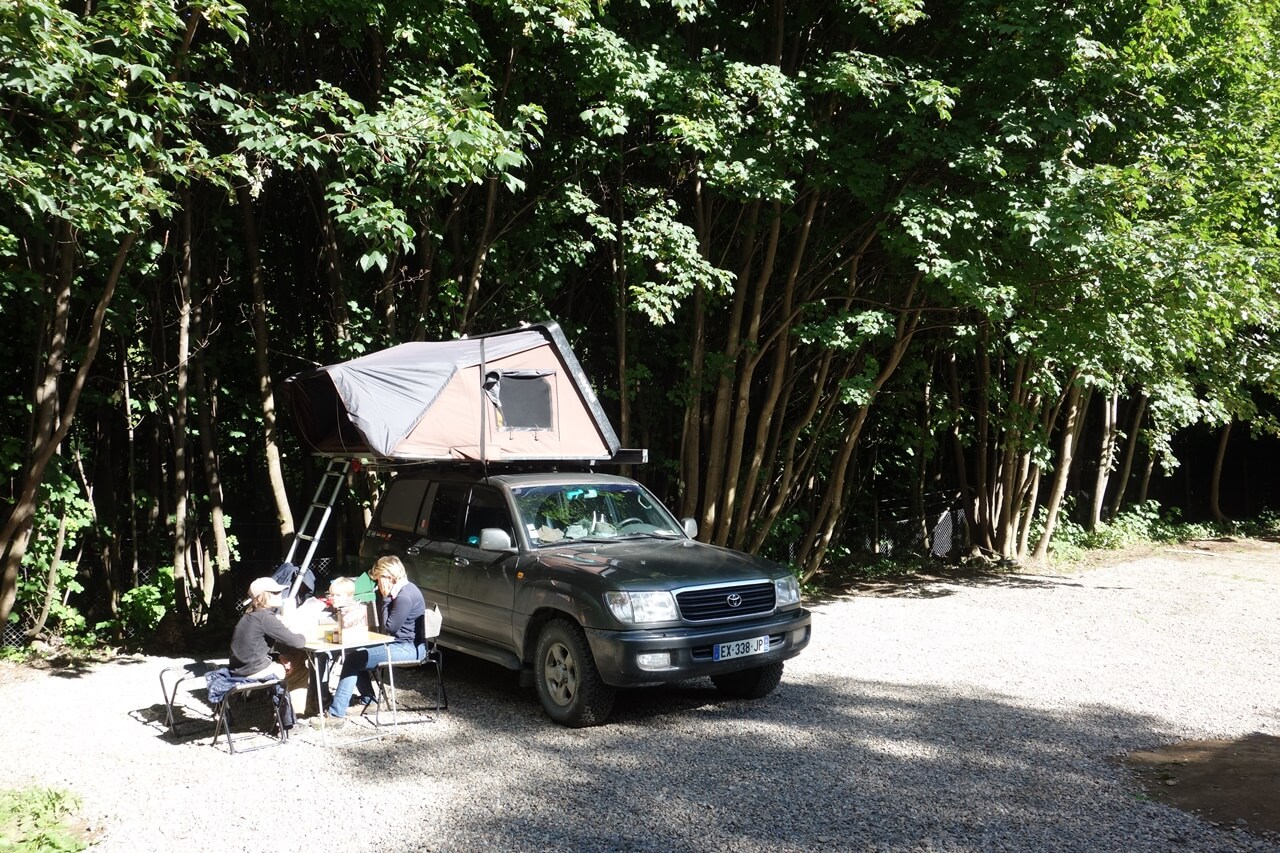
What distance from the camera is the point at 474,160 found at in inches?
336

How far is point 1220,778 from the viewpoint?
20.0 feet

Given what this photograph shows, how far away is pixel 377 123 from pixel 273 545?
245 inches

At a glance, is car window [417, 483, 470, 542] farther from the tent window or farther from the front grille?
the front grille

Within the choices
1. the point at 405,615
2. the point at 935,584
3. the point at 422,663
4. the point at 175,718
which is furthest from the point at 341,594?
the point at 935,584

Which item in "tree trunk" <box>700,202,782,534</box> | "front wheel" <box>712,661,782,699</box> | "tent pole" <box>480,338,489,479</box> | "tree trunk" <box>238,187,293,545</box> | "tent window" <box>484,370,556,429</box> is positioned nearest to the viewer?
"front wheel" <box>712,661,782,699</box>

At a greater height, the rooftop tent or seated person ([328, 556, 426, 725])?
the rooftop tent

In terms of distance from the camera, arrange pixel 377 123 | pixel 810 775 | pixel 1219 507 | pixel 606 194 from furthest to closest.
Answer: pixel 1219 507
pixel 606 194
pixel 377 123
pixel 810 775

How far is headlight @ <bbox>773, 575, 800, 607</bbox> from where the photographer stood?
784 centimetres

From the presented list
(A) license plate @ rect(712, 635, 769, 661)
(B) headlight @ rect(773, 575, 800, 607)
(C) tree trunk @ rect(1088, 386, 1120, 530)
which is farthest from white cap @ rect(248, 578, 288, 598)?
(C) tree trunk @ rect(1088, 386, 1120, 530)

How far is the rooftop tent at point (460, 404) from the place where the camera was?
8602 millimetres

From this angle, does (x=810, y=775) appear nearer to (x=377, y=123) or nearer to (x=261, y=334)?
(x=377, y=123)

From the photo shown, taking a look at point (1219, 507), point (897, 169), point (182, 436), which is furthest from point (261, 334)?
point (1219, 507)

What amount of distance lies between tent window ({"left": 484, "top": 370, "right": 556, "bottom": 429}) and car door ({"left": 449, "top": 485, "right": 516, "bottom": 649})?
33.7 inches

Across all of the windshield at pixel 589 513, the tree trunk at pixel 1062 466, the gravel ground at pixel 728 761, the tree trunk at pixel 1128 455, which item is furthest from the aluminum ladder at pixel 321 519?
the tree trunk at pixel 1128 455
